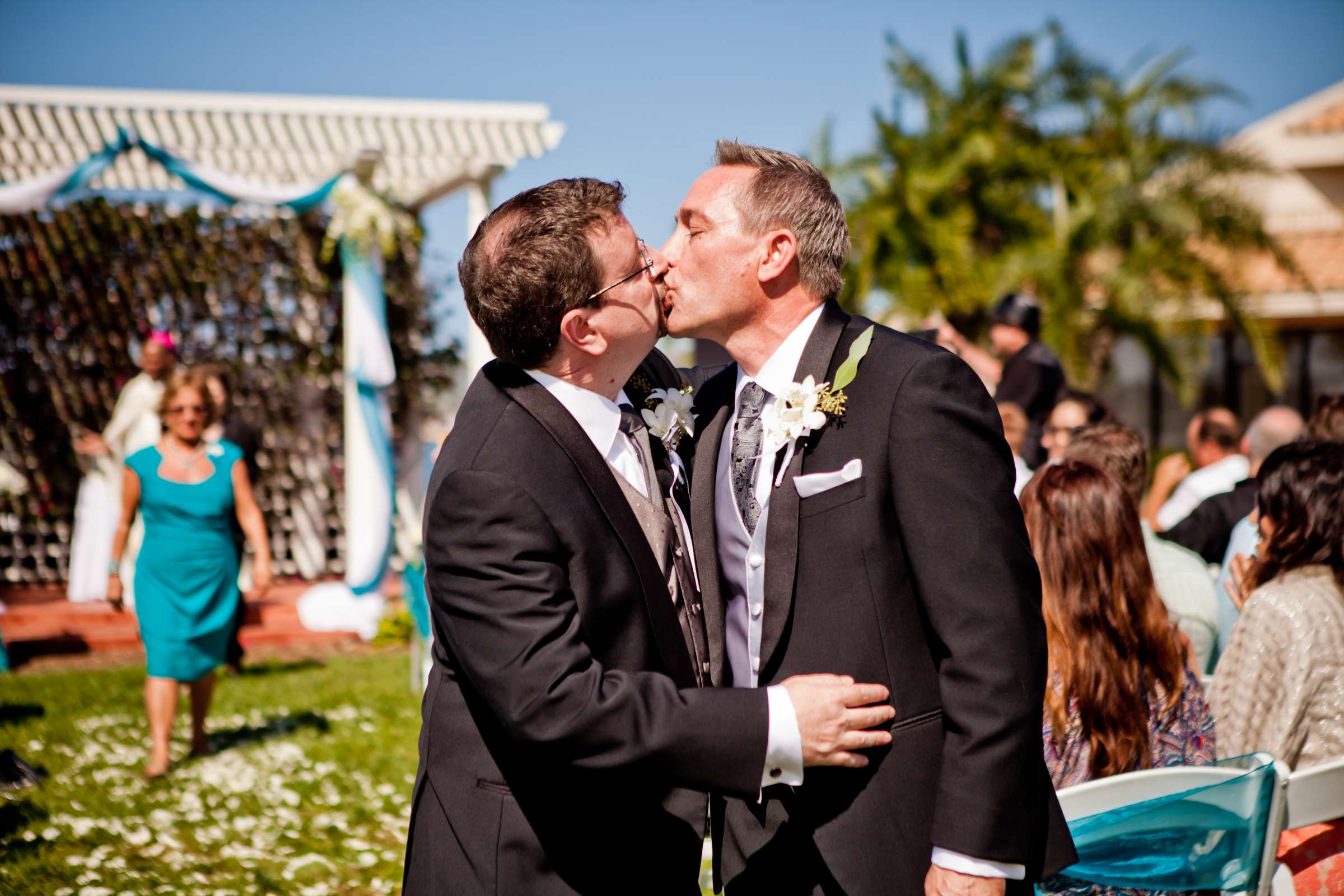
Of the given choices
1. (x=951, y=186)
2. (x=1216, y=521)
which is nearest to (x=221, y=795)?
(x=1216, y=521)

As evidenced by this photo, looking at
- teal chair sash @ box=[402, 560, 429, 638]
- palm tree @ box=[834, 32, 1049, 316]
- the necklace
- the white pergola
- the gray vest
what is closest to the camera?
the gray vest

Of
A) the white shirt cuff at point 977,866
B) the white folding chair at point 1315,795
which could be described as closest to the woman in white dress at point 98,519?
the white shirt cuff at point 977,866

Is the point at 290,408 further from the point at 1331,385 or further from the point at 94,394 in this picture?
the point at 1331,385

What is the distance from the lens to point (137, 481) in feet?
20.2

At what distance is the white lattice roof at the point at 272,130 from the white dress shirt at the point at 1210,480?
6577 millimetres

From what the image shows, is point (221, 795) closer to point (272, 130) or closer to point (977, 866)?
point (977, 866)

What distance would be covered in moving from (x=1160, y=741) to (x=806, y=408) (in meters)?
1.55

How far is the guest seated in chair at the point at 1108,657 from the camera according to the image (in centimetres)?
284

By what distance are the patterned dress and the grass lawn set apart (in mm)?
2892

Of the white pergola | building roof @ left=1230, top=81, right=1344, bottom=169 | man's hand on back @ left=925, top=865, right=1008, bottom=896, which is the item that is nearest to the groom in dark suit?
man's hand on back @ left=925, top=865, right=1008, bottom=896

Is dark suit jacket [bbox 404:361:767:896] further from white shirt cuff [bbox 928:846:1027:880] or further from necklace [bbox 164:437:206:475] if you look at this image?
necklace [bbox 164:437:206:475]

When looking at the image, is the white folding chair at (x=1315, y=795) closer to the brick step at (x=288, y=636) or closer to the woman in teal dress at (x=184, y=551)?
the woman in teal dress at (x=184, y=551)

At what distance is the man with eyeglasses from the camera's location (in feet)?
6.25

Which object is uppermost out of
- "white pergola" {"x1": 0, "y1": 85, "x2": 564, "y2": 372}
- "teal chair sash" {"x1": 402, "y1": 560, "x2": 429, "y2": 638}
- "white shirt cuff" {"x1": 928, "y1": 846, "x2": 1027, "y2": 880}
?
"white pergola" {"x1": 0, "y1": 85, "x2": 564, "y2": 372}
